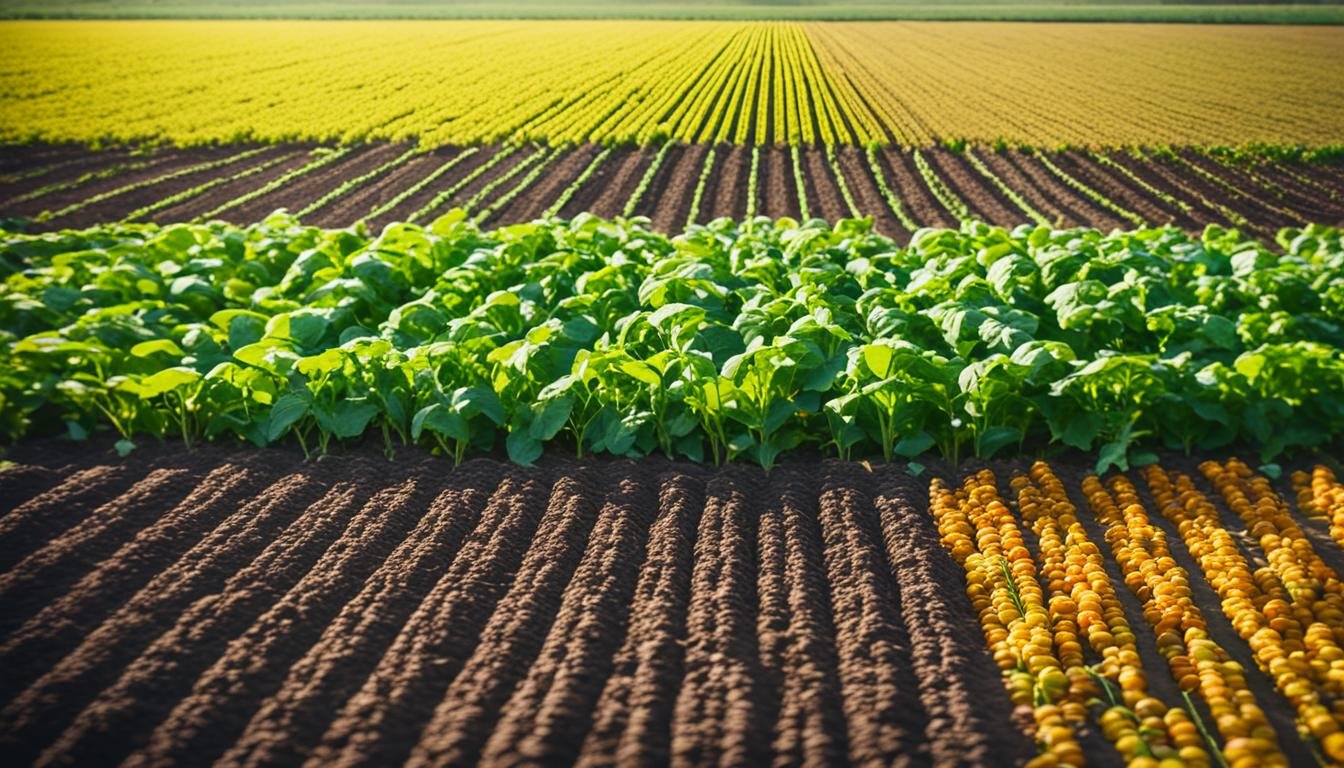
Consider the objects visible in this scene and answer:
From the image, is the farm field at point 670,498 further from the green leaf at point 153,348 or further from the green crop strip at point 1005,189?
the green crop strip at point 1005,189

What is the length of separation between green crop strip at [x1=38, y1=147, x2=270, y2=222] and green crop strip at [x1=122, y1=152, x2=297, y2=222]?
26.9 inches

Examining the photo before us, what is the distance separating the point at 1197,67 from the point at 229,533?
3336cm

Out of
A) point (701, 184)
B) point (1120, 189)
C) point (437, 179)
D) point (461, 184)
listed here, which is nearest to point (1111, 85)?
point (1120, 189)

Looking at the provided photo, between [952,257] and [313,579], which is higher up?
[952,257]

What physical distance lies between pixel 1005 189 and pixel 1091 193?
136 cm

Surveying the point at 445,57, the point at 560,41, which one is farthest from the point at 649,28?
the point at 445,57

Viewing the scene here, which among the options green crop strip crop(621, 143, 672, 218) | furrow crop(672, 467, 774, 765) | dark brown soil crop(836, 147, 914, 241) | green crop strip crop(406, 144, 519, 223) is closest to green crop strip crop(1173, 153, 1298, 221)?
dark brown soil crop(836, 147, 914, 241)

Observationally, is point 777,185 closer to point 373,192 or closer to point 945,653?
point 373,192

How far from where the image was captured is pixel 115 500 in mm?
4590

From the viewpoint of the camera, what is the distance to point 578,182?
1566 centimetres

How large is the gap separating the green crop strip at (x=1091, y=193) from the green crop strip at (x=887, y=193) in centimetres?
305

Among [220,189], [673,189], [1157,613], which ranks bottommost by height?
[1157,613]

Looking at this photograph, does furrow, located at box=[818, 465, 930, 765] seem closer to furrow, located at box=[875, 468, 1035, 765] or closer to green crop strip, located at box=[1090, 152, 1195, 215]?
furrow, located at box=[875, 468, 1035, 765]

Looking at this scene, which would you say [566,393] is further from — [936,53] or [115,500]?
[936,53]
